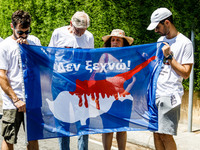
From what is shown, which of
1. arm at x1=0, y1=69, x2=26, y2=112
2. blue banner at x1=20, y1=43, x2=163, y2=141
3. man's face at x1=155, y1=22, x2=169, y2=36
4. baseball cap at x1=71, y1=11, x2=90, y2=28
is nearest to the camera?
arm at x1=0, y1=69, x2=26, y2=112

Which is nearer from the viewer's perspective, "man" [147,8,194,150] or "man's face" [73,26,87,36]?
"man" [147,8,194,150]

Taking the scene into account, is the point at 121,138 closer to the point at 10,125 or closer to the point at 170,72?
the point at 170,72

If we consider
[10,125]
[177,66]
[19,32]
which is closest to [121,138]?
[177,66]

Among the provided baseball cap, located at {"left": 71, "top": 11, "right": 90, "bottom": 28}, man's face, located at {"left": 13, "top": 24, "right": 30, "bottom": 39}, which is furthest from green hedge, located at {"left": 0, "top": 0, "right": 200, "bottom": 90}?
man's face, located at {"left": 13, "top": 24, "right": 30, "bottom": 39}

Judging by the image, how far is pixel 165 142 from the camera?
12.9 ft

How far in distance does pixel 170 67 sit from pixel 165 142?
856mm

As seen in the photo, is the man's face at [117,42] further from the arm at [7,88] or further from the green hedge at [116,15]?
the green hedge at [116,15]

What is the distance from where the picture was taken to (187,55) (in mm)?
3705

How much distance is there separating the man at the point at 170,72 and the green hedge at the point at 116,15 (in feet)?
9.12

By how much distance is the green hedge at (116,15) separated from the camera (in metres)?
6.67

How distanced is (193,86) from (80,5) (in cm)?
349

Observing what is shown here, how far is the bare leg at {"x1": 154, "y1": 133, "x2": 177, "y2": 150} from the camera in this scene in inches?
153

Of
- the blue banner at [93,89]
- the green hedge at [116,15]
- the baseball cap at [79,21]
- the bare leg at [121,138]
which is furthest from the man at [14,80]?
the green hedge at [116,15]

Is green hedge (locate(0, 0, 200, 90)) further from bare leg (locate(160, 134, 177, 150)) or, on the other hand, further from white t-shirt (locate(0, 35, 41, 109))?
white t-shirt (locate(0, 35, 41, 109))
